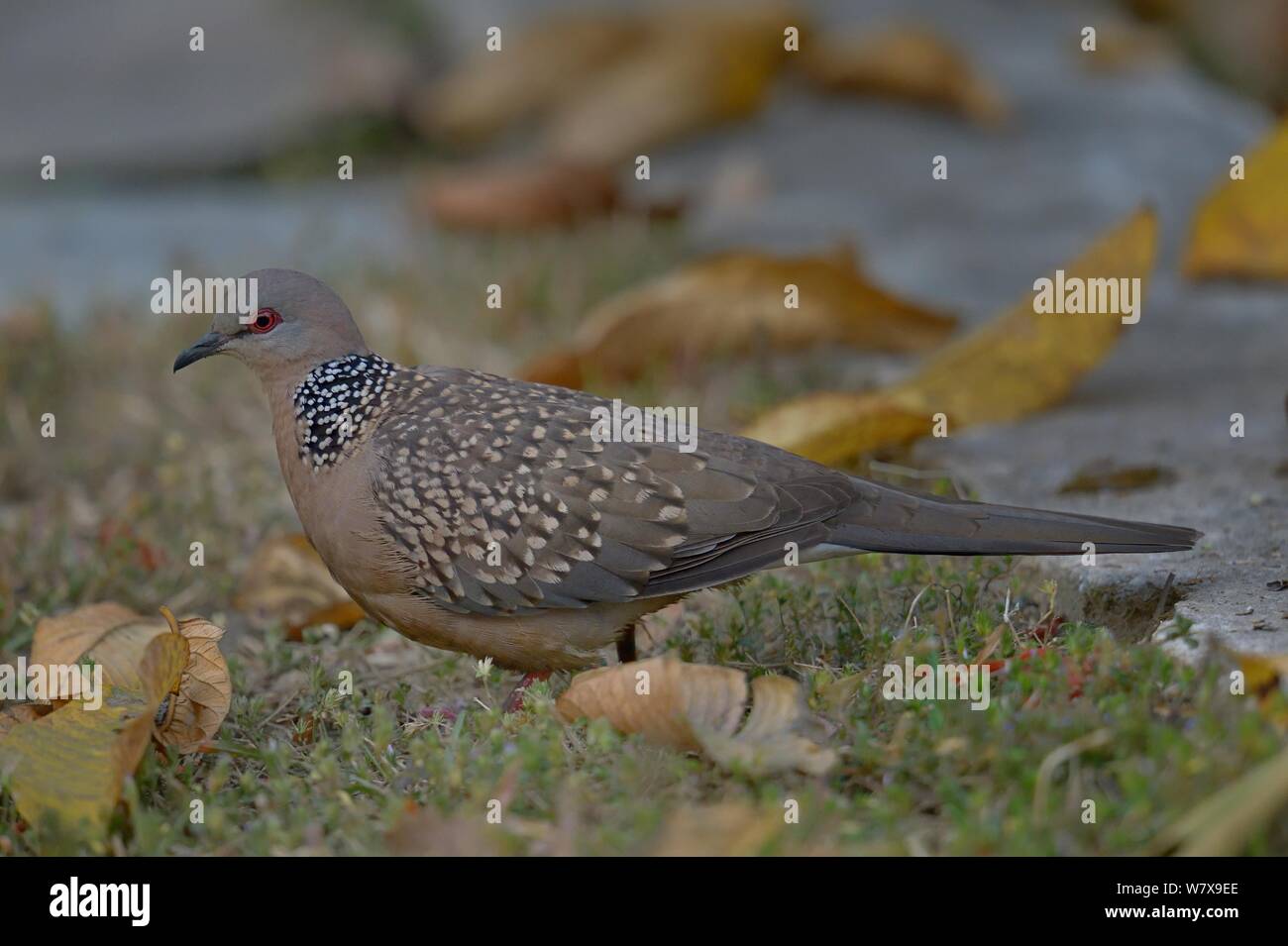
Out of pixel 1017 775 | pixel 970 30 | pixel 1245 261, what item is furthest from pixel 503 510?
pixel 970 30

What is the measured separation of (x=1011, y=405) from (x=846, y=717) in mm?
2247

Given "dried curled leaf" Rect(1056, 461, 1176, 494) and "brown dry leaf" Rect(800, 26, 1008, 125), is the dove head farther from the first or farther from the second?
"brown dry leaf" Rect(800, 26, 1008, 125)

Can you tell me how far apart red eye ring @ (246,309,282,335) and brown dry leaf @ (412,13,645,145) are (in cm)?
601

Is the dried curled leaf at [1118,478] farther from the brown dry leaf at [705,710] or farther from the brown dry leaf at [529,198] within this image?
the brown dry leaf at [529,198]

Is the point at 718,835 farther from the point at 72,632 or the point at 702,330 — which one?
the point at 702,330

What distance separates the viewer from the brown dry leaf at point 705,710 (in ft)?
9.70

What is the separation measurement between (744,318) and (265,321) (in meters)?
2.43

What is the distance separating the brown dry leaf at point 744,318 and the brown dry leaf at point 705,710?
2.51m

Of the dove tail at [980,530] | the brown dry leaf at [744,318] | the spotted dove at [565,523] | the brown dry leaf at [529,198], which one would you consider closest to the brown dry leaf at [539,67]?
the brown dry leaf at [529,198]

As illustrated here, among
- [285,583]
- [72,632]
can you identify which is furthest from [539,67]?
[72,632]

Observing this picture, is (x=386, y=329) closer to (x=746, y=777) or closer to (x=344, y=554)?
(x=344, y=554)

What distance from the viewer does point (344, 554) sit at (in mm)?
3678

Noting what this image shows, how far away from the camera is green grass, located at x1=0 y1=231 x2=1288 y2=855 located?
272 cm

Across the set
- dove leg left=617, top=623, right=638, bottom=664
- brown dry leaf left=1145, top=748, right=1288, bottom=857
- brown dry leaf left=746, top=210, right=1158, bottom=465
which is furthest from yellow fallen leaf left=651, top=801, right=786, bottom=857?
brown dry leaf left=746, top=210, right=1158, bottom=465
